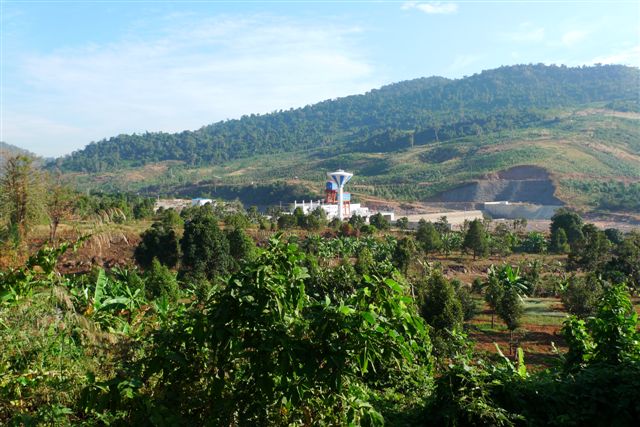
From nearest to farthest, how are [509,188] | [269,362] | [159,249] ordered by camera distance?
1. [269,362]
2. [159,249]
3. [509,188]

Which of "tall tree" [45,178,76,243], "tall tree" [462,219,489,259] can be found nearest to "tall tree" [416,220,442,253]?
"tall tree" [462,219,489,259]

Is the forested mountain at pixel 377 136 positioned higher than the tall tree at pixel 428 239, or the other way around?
the forested mountain at pixel 377 136

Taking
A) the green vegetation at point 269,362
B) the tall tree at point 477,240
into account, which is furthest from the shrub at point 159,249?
the green vegetation at point 269,362

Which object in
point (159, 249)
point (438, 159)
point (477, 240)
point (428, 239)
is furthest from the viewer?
point (438, 159)

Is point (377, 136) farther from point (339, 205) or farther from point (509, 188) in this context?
point (339, 205)

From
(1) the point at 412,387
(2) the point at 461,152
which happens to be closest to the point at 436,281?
(1) the point at 412,387

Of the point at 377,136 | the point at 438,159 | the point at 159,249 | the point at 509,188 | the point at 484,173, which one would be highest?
the point at 377,136

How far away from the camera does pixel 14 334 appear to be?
118 inches

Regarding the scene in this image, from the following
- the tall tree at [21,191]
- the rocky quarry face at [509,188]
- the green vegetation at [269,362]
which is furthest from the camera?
the rocky quarry face at [509,188]

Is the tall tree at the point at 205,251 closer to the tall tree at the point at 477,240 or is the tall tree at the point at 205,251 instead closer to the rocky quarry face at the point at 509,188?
the tall tree at the point at 477,240

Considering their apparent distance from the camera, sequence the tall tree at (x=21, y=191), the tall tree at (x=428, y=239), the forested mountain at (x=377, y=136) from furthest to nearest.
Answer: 1. the forested mountain at (x=377, y=136)
2. the tall tree at (x=428, y=239)
3. the tall tree at (x=21, y=191)

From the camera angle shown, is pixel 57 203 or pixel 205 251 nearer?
pixel 57 203

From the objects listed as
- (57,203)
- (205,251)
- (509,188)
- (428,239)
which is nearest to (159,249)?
(205,251)

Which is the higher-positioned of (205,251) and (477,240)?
(205,251)
